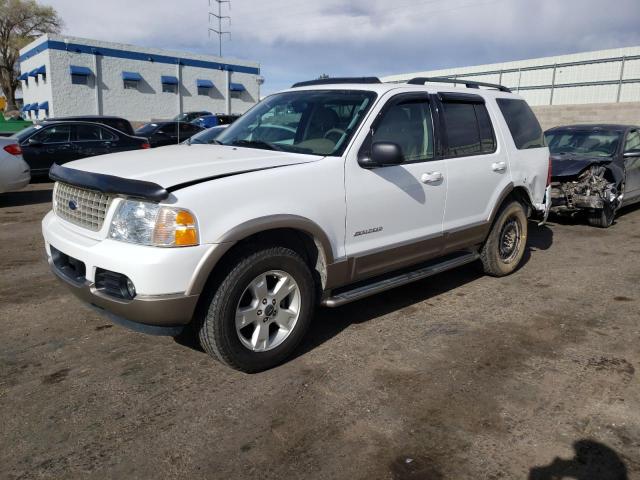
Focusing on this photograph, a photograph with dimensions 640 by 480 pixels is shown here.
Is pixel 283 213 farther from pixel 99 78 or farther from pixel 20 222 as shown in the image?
pixel 99 78

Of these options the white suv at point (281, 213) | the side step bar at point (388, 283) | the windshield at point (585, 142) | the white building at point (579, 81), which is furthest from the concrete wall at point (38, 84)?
the side step bar at point (388, 283)

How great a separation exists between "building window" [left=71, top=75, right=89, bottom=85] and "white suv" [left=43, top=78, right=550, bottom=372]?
33.3m

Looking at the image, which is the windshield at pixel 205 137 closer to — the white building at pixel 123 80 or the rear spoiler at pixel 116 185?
the rear spoiler at pixel 116 185

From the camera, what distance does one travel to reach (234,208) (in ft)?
10.3

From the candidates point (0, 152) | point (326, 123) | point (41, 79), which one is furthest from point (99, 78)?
point (326, 123)

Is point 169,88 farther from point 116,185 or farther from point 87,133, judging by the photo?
point 116,185

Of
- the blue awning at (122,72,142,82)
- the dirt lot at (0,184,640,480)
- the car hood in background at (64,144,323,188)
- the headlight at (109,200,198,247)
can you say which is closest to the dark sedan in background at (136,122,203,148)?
the dirt lot at (0,184,640,480)

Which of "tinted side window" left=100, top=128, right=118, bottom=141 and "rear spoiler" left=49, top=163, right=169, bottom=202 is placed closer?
"rear spoiler" left=49, top=163, right=169, bottom=202

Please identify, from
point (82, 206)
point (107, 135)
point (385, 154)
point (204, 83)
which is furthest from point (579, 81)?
point (204, 83)

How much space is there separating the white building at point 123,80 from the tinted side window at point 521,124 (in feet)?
108

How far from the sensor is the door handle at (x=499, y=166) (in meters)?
5.14

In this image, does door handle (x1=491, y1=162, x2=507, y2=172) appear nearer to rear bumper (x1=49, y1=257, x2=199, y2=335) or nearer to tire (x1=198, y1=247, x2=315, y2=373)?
tire (x1=198, y1=247, x2=315, y2=373)

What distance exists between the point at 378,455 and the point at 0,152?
9.15 m

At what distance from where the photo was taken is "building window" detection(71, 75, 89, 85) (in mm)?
33219
